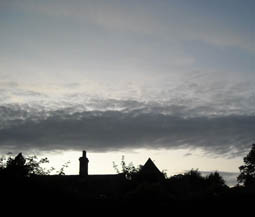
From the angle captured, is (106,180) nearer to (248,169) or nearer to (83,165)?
(83,165)

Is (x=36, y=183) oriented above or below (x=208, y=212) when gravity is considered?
above

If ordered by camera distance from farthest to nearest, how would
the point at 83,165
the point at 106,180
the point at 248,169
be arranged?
the point at 248,169
the point at 83,165
the point at 106,180

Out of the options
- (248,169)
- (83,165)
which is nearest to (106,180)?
(83,165)

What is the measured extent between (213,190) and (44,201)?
450 inches

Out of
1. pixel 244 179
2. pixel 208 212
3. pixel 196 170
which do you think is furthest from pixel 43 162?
pixel 244 179

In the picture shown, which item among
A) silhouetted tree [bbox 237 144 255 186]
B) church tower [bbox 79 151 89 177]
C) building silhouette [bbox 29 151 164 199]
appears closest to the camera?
building silhouette [bbox 29 151 164 199]

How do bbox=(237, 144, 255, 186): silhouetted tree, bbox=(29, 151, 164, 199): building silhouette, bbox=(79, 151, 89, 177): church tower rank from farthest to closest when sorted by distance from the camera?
bbox=(237, 144, 255, 186): silhouetted tree < bbox=(79, 151, 89, 177): church tower < bbox=(29, 151, 164, 199): building silhouette

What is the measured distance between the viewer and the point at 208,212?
1490cm

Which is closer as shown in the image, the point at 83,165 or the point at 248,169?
the point at 83,165

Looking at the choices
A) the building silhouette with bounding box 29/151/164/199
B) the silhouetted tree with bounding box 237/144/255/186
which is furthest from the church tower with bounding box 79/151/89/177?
the silhouetted tree with bounding box 237/144/255/186

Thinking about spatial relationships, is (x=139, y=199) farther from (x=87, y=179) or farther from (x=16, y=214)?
(x=87, y=179)

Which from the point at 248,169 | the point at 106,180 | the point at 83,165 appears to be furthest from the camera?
the point at 248,169

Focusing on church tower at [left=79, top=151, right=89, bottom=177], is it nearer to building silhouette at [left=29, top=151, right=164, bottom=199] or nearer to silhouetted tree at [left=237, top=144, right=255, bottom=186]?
building silhouette at [left=29, top=151, right=164, bottom=199]

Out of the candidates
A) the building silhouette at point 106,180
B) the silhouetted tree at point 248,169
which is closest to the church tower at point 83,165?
the building silhouette at point 106,180
